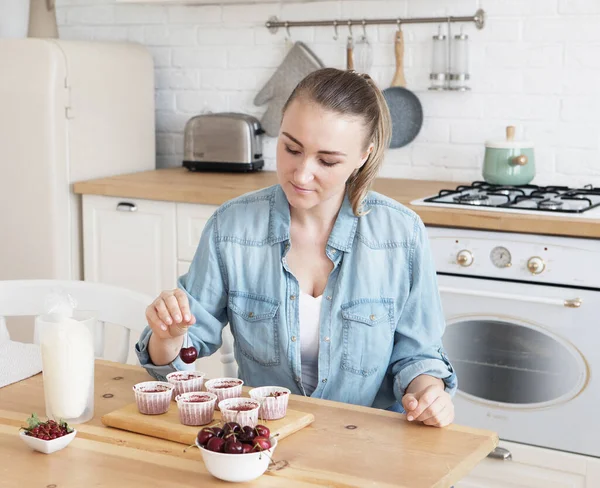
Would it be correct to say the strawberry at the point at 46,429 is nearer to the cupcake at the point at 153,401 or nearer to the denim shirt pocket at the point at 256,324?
the cupcake at the point at 153,401

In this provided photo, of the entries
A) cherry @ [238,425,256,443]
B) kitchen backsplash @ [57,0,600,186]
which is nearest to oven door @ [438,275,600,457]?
kitchen backsplash @ [57,0,600,186]

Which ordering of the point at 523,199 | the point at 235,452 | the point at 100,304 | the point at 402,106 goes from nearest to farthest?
the point at 235,452, the point at 100,304, the point at 523,199, the point at 402,106

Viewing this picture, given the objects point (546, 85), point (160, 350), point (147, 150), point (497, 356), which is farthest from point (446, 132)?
point (160, 350)

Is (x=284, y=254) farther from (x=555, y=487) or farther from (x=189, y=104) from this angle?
(x=189, y=104)

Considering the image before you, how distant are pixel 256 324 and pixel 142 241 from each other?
1577mm

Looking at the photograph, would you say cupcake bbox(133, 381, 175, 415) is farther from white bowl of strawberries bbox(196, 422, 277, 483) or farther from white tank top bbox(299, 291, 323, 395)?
white tank top bbox(299, 291, 323, 395)

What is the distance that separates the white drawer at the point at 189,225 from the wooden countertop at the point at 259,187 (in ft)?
0.11

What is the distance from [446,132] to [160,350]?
198cm

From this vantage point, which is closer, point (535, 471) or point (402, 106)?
point (535, 471)

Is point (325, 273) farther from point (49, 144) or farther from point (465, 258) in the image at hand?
point (49, 144)

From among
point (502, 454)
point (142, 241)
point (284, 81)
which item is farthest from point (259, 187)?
point (502, 454)

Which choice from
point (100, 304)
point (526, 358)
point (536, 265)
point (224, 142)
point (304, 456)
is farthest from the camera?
point (224, 142)

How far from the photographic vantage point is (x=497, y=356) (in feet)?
9.07

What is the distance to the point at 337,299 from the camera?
1.80m
